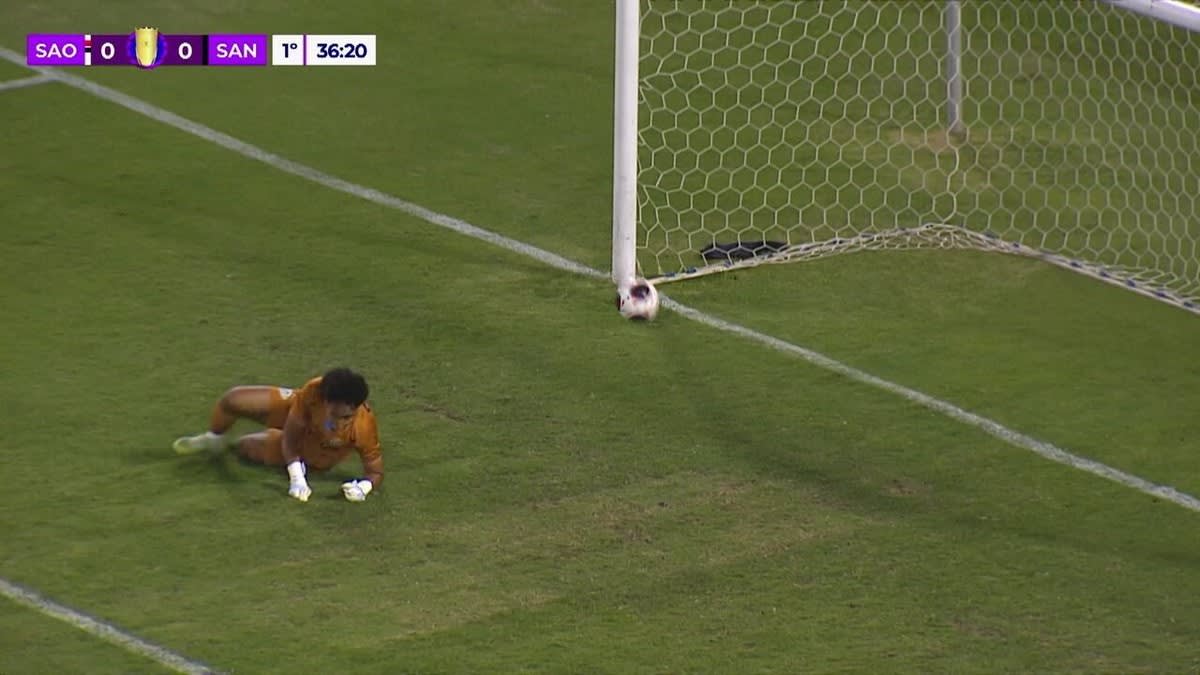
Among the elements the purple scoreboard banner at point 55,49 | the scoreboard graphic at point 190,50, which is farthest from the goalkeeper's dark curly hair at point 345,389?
the purple scoreboard banner at point 55,49

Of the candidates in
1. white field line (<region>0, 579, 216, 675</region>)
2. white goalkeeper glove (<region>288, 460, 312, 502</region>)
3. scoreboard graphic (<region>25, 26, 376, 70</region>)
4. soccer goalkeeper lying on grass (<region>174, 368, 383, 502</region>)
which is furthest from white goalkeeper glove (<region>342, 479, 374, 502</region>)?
scoreboard graphic (<region>25, 26, 376, 70</region>)

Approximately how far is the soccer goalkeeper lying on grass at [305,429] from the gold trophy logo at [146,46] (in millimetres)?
5089

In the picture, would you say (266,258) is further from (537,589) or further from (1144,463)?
(1144,463)

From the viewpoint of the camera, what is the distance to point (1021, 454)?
891cm

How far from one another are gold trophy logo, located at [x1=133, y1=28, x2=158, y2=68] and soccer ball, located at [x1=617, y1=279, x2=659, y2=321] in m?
4.54

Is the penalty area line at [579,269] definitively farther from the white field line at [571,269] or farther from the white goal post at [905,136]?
the white goal post at [905,136]

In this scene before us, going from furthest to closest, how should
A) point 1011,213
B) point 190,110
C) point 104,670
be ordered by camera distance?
point 190,110, point 1011,213, point 104,670

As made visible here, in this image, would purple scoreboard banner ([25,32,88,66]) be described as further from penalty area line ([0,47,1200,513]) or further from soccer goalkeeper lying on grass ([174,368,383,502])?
soccer goalkeeper lying on grass ([174,368,383,502])

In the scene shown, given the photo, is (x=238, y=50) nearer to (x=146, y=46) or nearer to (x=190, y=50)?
(x=190, y=50)

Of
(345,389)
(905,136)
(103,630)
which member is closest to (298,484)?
(345,389)

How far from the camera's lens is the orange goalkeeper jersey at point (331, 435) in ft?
26.9

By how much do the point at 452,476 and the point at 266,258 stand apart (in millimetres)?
2507

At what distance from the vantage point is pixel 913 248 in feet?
36.4

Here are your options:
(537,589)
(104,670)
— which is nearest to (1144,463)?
(537,589)
